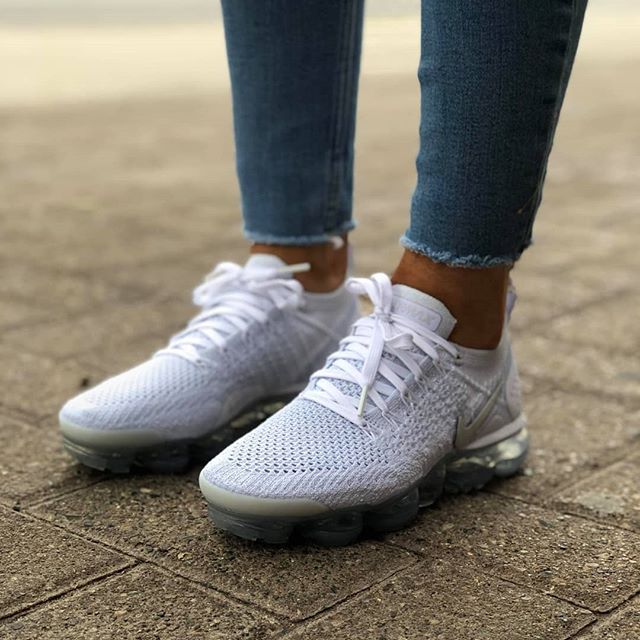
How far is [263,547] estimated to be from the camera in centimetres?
117

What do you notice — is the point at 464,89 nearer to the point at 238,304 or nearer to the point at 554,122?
the point at 554,122

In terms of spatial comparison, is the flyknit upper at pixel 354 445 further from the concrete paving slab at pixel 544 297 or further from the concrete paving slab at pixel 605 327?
the concrete paving slab at pixel 544 297

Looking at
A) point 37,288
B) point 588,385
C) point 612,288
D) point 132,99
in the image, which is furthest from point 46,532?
point 132,99

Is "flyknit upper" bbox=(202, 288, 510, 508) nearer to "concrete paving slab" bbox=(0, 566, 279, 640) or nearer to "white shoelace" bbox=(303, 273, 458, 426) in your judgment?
"white shoelace" bbox=(303, 273, 458, 426)

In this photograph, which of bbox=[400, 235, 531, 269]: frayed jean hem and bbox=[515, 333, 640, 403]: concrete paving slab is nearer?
bbox=[400, 235, 531, 269]: frayed jean hem

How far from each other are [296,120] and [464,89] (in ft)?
1.12

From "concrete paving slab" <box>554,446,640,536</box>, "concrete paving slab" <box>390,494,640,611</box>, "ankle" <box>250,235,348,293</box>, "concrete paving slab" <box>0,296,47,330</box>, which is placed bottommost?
"concrete paving slab" <box>0,296,47,330</box>

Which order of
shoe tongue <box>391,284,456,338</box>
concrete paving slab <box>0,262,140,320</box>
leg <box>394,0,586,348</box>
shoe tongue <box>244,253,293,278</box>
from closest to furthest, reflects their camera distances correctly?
leg <box>394,0,586,348</box>, shoe tongue <box>391,284,456,338</box>, shoe tongue <box>244,253,293,278</box>, concrete paving slab <box>0,262,140,320</box>

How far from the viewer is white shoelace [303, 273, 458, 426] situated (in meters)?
1.23

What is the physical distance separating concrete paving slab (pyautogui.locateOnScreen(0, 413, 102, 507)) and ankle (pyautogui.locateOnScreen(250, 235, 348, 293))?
356 mm

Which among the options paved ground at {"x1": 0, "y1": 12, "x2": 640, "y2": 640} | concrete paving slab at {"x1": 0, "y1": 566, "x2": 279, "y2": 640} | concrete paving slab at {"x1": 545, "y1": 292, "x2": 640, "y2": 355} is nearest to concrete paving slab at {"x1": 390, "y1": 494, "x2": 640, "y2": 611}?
paved ground at {"x1": 0, "y1": 12, "x2": 640, "y2": 640}

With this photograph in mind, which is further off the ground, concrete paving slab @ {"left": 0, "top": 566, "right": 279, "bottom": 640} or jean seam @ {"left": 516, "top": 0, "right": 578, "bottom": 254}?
jean seam @ {"left": 516, "top": 0, "right": 578, "bottom": 254}

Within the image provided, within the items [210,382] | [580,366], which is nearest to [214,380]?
[210,382]

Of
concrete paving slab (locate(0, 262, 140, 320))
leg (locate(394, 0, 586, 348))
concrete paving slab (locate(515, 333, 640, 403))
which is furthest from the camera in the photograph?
concrete paving slab (locate(0, 262, 140, 320))
